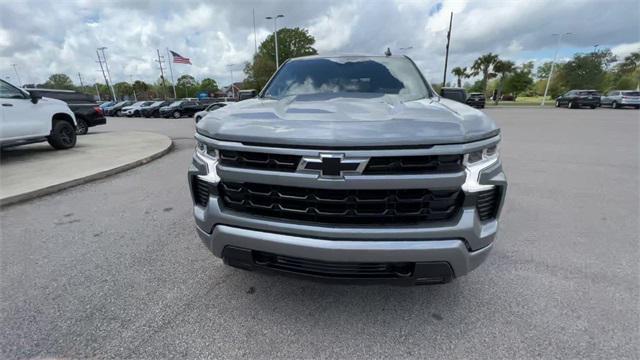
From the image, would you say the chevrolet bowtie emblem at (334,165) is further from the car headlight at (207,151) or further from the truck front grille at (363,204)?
the car headlight at (207,151)

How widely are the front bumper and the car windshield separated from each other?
1244 millimetres

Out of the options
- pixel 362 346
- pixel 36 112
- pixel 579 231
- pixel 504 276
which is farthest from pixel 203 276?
pixel 36 112

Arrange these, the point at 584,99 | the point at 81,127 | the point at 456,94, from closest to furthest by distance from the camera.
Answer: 1. the point at 456,94
2. the point at 81,127
3. the point at 584,99

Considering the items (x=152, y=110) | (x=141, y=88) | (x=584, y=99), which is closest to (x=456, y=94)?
(x=152, y=110)

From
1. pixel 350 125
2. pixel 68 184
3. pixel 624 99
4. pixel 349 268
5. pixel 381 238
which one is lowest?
pixel 624 99

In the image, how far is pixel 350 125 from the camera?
1624 mm

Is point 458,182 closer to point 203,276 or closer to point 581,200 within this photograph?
point 203,276

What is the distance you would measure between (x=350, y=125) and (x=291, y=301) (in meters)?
1.37

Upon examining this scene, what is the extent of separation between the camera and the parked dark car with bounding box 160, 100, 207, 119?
26.0m

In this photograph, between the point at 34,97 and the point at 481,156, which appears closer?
the point at 481,156

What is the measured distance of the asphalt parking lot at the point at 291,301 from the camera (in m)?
1.87

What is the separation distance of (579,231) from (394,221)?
292cm

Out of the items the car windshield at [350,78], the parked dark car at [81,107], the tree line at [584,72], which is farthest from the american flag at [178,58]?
the tree line at [584,72]

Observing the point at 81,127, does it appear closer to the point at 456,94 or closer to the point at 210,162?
the point at 210,162
